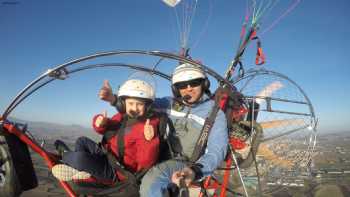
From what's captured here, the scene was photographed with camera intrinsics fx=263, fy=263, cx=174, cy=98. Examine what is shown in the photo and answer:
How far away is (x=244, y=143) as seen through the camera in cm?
446

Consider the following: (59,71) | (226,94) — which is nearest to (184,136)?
(226,94)

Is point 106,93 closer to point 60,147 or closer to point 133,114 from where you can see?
point 133,114

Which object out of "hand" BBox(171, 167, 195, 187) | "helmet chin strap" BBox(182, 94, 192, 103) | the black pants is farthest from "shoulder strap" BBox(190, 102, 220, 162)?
the black pants

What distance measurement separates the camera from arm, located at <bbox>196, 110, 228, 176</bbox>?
3.05m

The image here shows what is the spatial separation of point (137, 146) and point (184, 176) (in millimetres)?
1045

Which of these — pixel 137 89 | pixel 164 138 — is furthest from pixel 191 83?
pixel 164 138

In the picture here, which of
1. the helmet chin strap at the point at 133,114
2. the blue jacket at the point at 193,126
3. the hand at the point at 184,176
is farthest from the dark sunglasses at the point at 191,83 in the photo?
the hand at the point at 184,176

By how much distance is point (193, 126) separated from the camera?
3951 mm

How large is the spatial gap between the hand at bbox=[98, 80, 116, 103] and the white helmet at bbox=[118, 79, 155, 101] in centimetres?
20

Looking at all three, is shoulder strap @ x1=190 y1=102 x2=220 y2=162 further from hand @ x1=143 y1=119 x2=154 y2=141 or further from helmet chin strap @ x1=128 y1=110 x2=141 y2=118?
helmet chin strap @ x1=128 y1=110 x2=141 y2=118

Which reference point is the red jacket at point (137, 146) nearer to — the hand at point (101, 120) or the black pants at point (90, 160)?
the hand at point (101, 120)

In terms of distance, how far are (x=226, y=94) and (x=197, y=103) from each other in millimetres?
522

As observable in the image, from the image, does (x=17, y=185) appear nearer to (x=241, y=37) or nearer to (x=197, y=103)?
(x=197, y=103)

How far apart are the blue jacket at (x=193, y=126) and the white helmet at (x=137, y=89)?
1.78ft
